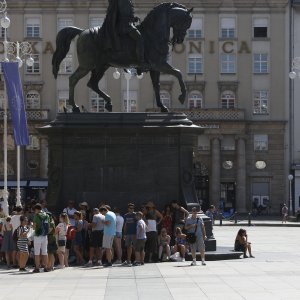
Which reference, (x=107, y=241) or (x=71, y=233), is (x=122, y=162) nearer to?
(x=71, y=233)

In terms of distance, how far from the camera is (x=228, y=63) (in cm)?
8819

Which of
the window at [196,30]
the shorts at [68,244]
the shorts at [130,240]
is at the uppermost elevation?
the window at [196,30]

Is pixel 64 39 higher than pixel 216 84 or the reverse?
the reverse

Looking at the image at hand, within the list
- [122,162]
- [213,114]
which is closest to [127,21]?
[122,162]

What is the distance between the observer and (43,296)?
20.3m

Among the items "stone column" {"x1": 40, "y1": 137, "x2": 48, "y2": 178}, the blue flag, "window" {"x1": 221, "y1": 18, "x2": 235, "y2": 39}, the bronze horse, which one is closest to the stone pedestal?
the bronze horse

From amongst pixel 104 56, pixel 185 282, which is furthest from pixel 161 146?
pixel 185 282

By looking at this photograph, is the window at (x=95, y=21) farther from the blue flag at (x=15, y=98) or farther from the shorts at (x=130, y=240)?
the shorts at (x=130, y=240)

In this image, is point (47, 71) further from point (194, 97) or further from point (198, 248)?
point (198, 248)

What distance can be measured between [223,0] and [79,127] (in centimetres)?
5914

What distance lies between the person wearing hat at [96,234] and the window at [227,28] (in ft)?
202

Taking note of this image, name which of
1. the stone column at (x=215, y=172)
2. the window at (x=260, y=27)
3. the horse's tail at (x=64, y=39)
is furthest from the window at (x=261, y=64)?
the horse's tail at (x=64, y=39)

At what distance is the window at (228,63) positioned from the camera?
8800cm

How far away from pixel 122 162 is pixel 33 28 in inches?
2348
